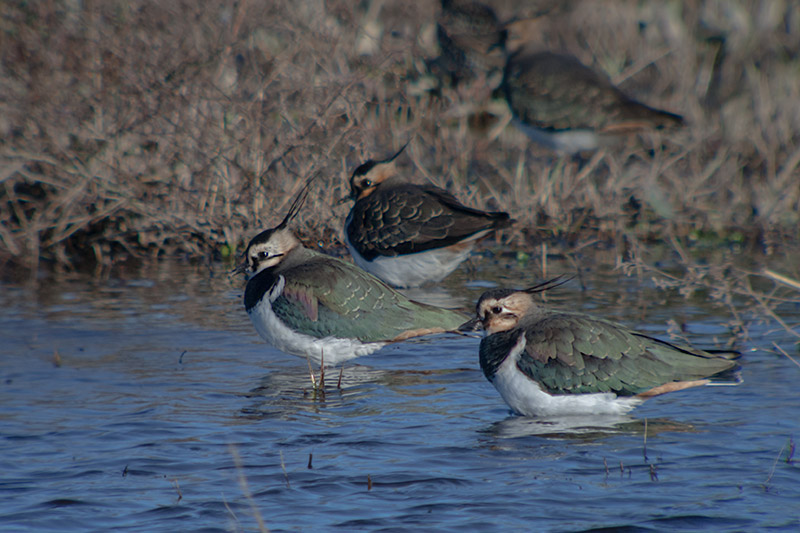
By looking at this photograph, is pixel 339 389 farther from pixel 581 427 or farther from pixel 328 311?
pixel 581 427

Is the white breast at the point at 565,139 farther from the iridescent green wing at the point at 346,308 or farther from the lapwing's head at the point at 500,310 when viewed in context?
the lapwing's head at the point at 500,310

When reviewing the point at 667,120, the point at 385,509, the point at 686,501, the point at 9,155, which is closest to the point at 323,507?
the point at 385,509

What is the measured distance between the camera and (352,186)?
1130 cm

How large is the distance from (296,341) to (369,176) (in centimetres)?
333

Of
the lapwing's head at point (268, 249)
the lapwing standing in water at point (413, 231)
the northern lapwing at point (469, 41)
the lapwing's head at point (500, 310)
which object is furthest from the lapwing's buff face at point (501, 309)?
the northern lapwing at point (469, 41)

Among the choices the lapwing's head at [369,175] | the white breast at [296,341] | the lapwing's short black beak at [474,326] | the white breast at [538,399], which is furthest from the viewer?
the lapwing's head at [369,175]

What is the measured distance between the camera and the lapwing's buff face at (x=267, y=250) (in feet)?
28.9

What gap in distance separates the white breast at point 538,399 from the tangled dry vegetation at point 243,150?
306cm

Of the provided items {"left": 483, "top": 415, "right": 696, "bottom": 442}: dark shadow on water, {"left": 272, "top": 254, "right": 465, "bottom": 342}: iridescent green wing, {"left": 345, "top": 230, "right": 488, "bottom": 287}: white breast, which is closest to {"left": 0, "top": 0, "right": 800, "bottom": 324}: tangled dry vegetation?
{"left": 345, "top": 230, "right": 488, "bottom": 287}: white breast

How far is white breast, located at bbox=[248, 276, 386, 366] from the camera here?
822 centimetres

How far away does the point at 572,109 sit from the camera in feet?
43.5

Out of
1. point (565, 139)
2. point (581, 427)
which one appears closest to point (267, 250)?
point (581, 427)

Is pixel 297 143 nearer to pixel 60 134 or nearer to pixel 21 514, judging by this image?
pixel 60 134

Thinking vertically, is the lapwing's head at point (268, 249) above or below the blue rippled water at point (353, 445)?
above
